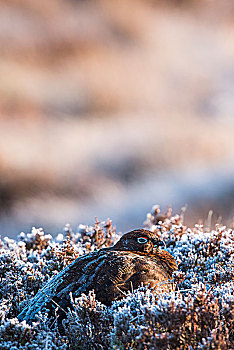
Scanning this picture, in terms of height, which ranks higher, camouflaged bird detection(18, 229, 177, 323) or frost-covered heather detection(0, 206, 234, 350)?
camouflaged bird detection(18, 229, 177, 323)

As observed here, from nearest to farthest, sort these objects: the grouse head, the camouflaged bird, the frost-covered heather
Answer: the frost-covered heather < the camouflaged bird < the grouse head

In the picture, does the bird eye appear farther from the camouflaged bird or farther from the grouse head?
the camouflaged bird

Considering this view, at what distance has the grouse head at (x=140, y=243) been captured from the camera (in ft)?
13.1

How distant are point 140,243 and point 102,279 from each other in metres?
0.84

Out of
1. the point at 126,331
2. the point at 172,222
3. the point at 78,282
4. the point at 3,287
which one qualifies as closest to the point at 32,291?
the point at 3,287

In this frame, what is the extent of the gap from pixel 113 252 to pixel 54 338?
0.98 metres

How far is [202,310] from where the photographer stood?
262 cm

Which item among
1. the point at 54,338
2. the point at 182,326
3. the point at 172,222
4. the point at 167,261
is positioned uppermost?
the point at 172,222

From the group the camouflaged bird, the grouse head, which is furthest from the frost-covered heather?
the grouse head

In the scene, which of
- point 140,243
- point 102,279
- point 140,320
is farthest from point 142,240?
point 140,320

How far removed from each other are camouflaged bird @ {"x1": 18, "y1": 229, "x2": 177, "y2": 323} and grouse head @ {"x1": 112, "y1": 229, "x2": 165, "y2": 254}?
0.91 feet

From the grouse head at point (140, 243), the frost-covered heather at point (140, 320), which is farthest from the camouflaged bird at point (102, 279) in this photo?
the grouse head at point (140, 243)

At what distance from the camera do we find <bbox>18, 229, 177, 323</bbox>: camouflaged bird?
3.26m

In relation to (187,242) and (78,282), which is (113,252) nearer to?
(78,282)
